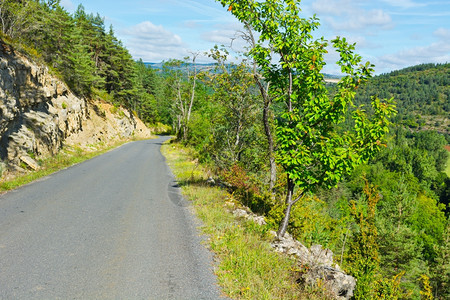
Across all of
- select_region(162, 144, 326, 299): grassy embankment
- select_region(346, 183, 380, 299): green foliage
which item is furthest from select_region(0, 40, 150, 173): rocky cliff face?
select_region(346, 183, 380, 299): green foliage

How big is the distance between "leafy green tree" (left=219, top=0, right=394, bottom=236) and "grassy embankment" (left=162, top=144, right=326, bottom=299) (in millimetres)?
1398

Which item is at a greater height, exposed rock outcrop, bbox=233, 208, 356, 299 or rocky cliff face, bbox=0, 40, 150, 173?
rocky cliff face, bbox=0, 40, 150, 173

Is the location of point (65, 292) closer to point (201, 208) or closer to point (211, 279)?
point (211, 279)

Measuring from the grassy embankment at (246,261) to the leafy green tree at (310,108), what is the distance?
1398 mm

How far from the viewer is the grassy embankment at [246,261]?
5031mm

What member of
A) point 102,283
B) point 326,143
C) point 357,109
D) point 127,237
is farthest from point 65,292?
point 357,109

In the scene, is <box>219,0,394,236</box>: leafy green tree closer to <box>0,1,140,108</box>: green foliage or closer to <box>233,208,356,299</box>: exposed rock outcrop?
<box>233,208,356,299</box>: exposed rock outcrop

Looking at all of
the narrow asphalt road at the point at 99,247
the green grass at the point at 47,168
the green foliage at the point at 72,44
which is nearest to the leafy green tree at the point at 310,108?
the narrow asphalt road at the point at 99,247

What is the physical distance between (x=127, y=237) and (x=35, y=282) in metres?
2.37

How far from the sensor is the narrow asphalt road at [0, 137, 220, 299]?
192 inches

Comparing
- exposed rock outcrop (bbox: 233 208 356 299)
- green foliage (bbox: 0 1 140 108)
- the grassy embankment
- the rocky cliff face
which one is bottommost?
exposed rock outcrop (bbox: 233 208 356 299)

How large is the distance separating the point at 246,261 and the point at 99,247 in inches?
137

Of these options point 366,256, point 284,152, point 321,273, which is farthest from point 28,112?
point 366,256

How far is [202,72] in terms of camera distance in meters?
12.7
